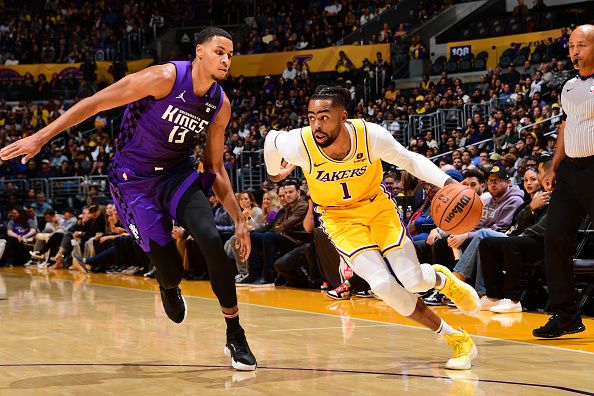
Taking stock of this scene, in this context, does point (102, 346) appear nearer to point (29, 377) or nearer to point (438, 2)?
point (29, 377)

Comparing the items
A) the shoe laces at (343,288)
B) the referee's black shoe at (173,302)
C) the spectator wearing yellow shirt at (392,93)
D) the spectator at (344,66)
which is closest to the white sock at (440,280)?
the referee's black shoe at (173,302)

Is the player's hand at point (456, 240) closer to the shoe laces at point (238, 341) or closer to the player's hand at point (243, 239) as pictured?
the player's hand at point (243, 239)

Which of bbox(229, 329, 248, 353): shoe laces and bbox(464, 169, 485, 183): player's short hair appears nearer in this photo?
bbox(229, 329, 248, 353): shoe laces

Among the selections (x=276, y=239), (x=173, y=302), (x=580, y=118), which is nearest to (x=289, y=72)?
(x=276, y=239)

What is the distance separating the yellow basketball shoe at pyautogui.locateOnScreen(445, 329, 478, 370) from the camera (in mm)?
5082

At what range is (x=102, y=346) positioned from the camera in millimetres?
6215

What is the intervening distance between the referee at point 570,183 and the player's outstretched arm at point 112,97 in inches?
111

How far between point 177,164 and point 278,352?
1.45m

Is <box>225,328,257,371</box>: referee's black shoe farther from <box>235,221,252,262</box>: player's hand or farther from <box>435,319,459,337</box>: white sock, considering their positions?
<box>435,319,459,337</box>: white sock

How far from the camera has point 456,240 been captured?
8484 millimetres

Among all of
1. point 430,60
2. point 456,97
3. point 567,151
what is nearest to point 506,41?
point 430,60

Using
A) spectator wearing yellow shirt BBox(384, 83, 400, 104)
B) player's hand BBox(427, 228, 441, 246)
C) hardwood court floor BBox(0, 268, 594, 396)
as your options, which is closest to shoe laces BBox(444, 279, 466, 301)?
hardwood court floor BBox(0, 268, 594, 396)

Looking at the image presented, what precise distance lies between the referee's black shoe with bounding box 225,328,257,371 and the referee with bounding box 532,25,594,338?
2.31 metres

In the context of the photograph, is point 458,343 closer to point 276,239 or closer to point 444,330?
point 444,330
